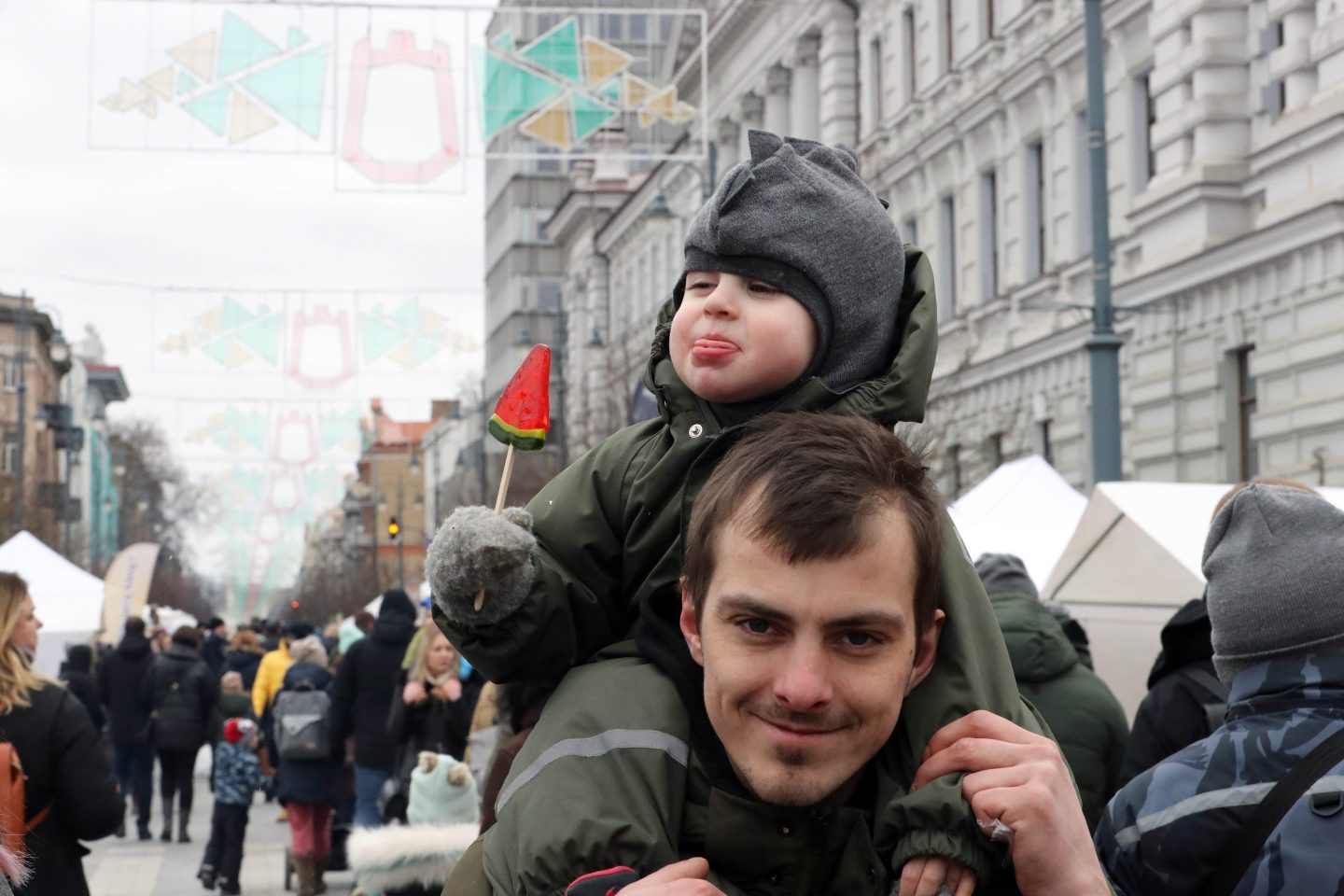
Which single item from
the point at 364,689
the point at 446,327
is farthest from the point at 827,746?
the point at 446,327

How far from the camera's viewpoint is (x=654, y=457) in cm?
276

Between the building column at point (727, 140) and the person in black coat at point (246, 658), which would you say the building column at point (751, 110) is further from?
the person in black coat at point (246, 658)

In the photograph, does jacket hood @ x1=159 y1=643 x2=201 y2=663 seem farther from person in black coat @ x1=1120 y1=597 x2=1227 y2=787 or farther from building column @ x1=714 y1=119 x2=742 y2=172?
building column @ x1=714 y1=119 x2=742 y2=172

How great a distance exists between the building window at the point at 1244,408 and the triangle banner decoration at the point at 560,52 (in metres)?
8.49

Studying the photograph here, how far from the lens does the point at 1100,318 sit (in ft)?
56.1

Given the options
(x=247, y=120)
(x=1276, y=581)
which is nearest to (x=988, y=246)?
(x=247, y=120)

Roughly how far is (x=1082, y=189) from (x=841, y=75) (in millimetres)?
12308

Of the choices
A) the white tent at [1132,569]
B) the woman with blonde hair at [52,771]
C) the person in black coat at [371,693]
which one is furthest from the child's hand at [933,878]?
the person in black coat at [371,693]

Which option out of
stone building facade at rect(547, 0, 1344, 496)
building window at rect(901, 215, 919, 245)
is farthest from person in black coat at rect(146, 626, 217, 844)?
building window at rect(901, 215, 919, 245)

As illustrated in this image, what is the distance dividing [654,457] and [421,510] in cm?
11849

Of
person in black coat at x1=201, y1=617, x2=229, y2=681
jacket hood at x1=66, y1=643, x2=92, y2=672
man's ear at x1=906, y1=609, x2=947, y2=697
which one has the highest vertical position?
man's ear at x1=906, y1=609, x2=947, y2=697

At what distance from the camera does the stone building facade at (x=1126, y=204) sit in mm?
21828

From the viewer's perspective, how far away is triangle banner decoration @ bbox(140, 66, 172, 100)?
2067 cm

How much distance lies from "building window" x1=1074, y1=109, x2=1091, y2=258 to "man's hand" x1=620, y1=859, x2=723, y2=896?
26433mm
